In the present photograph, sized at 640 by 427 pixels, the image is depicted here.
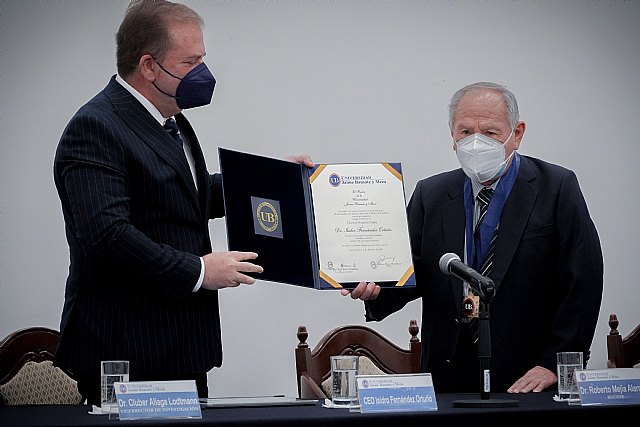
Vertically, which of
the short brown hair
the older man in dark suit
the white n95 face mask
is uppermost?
the short brown hair

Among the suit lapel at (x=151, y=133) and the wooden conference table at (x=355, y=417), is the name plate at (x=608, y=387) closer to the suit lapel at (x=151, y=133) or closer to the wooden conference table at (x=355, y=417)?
the wooden conference table at (x=355, y=417)

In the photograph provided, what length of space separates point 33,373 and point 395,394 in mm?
2435

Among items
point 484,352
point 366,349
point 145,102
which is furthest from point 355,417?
point 366,349

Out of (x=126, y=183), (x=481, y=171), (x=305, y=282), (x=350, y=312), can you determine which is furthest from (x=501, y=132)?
(x=350, y=312)

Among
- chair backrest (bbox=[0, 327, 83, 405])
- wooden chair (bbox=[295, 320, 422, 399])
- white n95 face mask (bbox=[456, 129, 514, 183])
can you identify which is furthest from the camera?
wooden chair (bbox=[295, 320, 422, 399])

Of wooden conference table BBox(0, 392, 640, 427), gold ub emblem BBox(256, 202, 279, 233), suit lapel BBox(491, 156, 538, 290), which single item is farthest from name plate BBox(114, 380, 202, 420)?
suit lapel BBox(491, 156, 538, 290)

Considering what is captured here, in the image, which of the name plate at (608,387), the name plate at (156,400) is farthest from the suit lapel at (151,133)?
the name plate at (608,387)

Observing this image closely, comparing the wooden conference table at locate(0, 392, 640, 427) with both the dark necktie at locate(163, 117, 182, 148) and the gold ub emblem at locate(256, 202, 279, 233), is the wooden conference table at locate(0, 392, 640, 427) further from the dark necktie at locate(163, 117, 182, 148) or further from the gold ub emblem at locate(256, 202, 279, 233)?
the dark necktie at locate(163, 117, 182, 148)

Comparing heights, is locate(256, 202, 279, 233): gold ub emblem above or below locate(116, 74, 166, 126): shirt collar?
below

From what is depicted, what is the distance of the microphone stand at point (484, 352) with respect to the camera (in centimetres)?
188

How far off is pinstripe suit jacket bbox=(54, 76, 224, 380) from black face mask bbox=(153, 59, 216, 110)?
0.46ft

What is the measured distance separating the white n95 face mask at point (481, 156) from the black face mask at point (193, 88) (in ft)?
2.48

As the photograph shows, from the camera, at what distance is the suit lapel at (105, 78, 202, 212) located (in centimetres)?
222

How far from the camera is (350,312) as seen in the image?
466 centimetres
